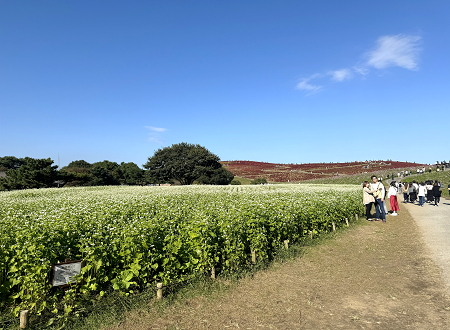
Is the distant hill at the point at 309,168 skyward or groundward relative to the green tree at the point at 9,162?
groundward

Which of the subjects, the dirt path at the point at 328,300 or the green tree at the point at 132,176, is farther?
the green tree at the point at 132,176

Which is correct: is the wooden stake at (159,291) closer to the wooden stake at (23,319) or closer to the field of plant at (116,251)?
the field of plant at (116,251)

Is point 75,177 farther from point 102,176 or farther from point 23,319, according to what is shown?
point 23,319

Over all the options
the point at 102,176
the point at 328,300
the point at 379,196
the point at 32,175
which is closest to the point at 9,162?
the point at 102,176

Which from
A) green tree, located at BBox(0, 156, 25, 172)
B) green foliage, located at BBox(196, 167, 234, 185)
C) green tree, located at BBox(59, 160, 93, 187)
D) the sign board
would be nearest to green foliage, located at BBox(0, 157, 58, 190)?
green tree, located at BBox(59, 160, 93, 187)

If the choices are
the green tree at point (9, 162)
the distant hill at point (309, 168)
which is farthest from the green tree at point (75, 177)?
the green tree at point (9, 162)

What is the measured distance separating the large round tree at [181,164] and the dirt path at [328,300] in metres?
45.7

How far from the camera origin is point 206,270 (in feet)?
22.0

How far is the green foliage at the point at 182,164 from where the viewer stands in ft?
174

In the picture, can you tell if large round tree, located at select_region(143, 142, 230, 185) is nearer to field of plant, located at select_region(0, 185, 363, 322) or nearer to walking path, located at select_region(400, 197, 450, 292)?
walking path, located at select_region(400, 197, 450, 292)

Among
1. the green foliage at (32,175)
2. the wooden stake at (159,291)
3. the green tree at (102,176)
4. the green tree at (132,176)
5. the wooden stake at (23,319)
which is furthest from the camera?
the green tree at (132,176)

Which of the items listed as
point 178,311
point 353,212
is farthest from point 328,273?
point 353,212

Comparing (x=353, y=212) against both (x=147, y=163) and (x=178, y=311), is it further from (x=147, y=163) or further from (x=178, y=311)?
(x=147, y=163)

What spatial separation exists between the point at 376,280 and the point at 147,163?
176ft
